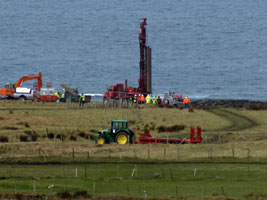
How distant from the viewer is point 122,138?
209 feet

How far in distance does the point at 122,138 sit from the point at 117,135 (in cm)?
46

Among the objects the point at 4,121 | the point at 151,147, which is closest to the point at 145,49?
the point at 4,121

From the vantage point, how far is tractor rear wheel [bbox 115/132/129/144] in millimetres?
63625

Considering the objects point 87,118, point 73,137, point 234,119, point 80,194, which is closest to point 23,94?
point 87,118

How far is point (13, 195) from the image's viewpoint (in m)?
42.4

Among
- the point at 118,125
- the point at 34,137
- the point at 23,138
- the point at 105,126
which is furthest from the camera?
the point at 105,126

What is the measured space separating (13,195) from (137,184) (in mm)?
8060

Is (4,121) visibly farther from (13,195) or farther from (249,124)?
(13,195)

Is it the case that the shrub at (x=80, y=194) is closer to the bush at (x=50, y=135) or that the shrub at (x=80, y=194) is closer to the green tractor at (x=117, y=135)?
the green tractor at (x=117, y=135)

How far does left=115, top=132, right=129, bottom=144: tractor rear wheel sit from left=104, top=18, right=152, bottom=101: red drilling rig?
4994cm

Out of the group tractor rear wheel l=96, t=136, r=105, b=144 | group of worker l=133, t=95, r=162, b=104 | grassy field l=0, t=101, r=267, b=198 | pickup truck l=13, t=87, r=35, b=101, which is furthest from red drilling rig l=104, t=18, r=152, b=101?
tractor rear wheel l=96, t=136, r=105, b=144

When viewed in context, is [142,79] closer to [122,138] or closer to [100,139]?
[122,138]

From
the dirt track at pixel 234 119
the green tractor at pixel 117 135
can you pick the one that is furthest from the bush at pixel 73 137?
the dirt track at pixel 234 119

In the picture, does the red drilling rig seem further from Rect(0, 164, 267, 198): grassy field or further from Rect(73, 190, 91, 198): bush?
Rect(73, 190, 91, 198): bush
